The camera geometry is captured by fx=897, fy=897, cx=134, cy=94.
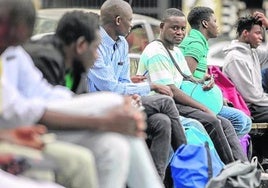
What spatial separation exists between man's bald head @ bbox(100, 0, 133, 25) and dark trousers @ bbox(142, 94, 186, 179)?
682 mm

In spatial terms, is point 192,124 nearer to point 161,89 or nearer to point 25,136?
point 161,89

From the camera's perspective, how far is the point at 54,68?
491 centimetres

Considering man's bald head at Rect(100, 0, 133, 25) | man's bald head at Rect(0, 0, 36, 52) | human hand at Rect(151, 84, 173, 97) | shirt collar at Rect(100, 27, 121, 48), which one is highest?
man's bald head at Rect(0, 0, 36, 52)

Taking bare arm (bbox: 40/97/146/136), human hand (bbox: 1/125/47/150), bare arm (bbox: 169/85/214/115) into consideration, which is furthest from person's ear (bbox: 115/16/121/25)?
human hand (bbox: 1/125/47/150)

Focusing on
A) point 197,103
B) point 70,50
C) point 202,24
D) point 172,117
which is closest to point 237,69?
point 202,24

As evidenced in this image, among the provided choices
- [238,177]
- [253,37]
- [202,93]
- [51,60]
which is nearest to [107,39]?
[202,93]

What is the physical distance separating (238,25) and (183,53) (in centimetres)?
110

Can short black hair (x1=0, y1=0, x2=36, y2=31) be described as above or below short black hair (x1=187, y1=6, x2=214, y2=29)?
above

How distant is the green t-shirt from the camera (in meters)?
7.62

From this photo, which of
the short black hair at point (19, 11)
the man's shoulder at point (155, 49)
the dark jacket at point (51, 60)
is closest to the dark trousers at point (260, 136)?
the man's shoulder at point (155, 49)

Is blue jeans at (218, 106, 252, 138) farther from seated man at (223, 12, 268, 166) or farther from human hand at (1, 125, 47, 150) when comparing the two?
human hand at (1, 125, 47, 150)

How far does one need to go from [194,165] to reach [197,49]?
4.65 feet

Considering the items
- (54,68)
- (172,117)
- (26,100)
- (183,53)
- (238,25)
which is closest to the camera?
(26,100)

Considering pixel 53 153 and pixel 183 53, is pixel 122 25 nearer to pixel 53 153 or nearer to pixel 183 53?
pixel 183 53
